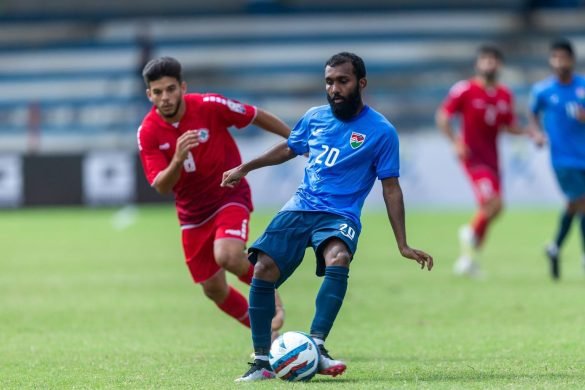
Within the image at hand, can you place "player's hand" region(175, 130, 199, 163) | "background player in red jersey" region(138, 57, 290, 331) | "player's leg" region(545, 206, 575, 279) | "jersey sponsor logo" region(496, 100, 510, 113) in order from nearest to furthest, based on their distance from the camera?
"player's hand" region(175, 130, 199, 163) → "background player in red jersey" region(138, 57, 290, 331) → "player's leg" region(545, 206, 575, 279) → "jersey sponsor logo" region(496, 100, 510, 113)

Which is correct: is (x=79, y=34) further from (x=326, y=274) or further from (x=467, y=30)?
(x=326, y=274)

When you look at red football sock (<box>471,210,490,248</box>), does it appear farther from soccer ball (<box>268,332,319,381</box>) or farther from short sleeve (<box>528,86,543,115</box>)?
soccer ball (<box>268,332,319,381</box>)

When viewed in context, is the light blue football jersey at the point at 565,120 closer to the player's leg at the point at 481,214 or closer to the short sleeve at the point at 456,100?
the player's leg at the point at 481,214

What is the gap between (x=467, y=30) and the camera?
37.8m

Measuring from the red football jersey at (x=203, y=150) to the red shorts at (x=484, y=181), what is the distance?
21.7ft

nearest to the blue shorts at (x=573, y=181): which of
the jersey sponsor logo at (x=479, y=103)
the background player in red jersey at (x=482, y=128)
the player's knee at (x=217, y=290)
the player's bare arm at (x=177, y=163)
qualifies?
the background player in red jersey at (x=482, y=128)

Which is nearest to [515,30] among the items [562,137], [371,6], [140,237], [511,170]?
[371,6]

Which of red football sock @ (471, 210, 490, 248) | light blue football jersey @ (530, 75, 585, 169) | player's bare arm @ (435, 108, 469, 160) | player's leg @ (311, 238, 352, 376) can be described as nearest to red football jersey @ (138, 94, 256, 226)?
player's leg @ (311, 238, 352, 376)

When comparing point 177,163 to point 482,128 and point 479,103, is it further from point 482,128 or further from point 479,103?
point 482,128

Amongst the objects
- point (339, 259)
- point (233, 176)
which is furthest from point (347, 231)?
point (233, 176)

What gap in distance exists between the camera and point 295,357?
682cm

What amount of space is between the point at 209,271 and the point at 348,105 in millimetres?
2092

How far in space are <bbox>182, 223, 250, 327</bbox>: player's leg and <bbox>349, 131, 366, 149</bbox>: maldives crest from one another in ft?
5.99

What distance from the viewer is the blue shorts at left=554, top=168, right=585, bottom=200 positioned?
13.8 meters
